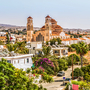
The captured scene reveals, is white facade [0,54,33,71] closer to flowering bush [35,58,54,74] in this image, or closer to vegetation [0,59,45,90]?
flowering bush [35,58,54,74]

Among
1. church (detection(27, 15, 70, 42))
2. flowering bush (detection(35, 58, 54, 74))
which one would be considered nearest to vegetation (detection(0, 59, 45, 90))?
flowering bush (detection(35, 58, 54, 74))

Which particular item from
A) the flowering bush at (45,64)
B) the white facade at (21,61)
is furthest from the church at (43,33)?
the white facade at (21,61)

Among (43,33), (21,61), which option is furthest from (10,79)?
(43,33)

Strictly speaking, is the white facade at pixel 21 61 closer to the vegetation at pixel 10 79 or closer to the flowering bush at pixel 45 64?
the flowering bush at pixel 45 64

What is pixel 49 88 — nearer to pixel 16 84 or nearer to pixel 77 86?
pixel 77 86

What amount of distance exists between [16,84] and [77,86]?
26.7 feet

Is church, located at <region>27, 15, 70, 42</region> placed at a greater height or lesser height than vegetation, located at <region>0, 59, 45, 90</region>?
greater

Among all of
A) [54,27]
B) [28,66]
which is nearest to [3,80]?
[28,66]

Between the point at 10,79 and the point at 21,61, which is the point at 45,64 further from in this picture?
the point at 10,79

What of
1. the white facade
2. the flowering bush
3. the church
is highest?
the church

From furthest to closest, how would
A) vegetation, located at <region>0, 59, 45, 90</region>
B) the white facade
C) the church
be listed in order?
the church → the white facade → vegetation, located at <region>0, 59, 45, 90</region>

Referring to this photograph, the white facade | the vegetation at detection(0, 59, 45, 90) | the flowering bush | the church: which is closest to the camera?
the vegetation at detection(0, 59, 45, 90)

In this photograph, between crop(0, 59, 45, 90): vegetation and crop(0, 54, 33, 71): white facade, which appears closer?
crop(0, 59, 45, 90): vegetation

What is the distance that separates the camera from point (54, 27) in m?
124
